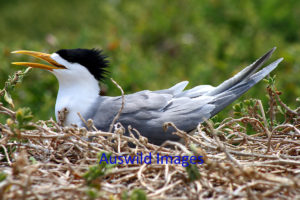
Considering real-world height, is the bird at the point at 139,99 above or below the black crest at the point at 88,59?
below

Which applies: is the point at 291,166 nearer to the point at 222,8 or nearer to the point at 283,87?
the point at 283,87

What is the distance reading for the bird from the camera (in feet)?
11.9

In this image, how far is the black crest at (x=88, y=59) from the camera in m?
3.96

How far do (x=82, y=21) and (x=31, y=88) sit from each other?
570cm

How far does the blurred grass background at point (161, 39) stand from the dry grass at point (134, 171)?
→ 206 cm

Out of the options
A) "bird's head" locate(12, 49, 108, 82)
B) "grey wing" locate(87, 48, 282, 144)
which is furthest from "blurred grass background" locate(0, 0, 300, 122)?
"grey wing" locate(87, 48, 282, 144)

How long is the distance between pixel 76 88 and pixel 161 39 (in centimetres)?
603

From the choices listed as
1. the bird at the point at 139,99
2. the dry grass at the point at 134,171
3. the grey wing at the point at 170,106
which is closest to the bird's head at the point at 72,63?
the bird at the point at 139,99

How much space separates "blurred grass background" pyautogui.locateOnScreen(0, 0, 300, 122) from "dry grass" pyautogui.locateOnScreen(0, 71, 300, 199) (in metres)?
2.06

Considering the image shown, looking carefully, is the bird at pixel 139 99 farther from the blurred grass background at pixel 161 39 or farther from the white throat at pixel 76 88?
the blurred grass background at pixel 161 39

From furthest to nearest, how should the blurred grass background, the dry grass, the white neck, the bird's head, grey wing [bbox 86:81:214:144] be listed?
1. the blurred grass background
2. the bird's head
3. the white neck
4. grey wing [bbox 86:81:214:144]
5. the dry grass

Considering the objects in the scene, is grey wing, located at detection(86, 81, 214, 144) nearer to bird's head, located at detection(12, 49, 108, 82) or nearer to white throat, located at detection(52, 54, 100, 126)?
white throat, located at detection(52, 54, 100, 126)

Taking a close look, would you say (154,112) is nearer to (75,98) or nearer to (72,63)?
(75,98)

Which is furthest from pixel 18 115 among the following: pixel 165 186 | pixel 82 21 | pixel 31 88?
pixel 82 21
